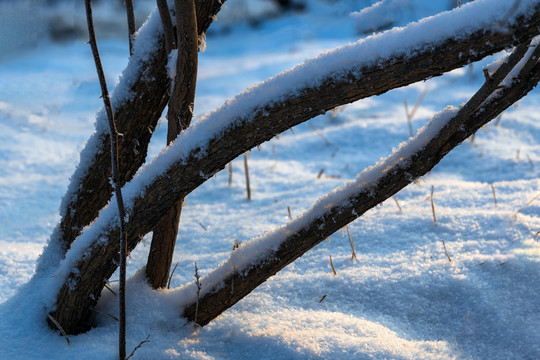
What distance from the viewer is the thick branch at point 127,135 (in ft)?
3.62

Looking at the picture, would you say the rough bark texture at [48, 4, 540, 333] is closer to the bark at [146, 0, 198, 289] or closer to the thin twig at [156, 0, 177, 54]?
the bark at [146, 0, 198, 289]

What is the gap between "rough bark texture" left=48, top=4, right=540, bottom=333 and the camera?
2.58 feet

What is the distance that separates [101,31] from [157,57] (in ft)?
21.6

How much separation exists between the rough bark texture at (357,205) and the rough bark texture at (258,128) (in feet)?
0.09

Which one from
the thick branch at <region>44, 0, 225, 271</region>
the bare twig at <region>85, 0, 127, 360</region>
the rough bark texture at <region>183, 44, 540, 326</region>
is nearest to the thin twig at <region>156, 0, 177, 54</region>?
the thick branch at <region>44, 0, 225, 271</region>

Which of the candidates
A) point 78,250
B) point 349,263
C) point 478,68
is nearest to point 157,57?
point 78,250

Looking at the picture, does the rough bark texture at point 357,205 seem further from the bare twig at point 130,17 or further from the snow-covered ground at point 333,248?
the bare twig at point 130,17

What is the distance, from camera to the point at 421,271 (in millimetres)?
1437

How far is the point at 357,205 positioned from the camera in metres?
1.04

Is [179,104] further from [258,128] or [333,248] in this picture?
[333,248]

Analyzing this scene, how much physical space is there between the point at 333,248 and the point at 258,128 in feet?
3.00

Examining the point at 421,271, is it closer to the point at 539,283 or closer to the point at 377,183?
the point at 539,283

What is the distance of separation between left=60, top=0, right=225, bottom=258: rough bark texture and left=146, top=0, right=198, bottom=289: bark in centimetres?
6

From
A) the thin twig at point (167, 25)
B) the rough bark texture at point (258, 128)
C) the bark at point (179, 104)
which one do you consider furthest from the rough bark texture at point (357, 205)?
the thin twig at point (167, 25)
